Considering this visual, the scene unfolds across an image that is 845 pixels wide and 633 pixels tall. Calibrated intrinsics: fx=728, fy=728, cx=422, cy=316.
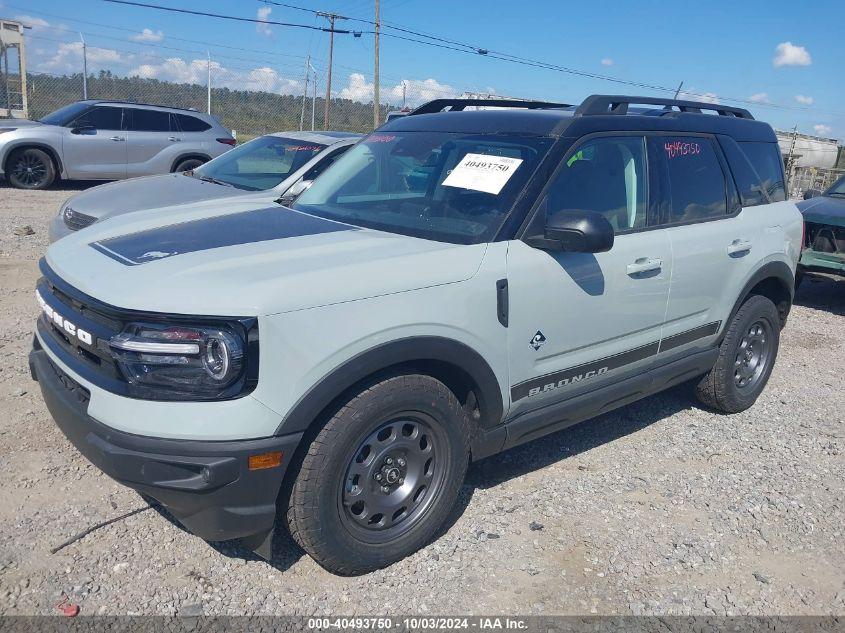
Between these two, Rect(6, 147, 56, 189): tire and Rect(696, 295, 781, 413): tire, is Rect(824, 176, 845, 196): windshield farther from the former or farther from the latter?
Rect(6, 147, 56, 189): tire

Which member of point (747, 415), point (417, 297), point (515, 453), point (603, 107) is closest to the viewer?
point (417, 297)

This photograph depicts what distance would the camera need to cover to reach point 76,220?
675 centimetres

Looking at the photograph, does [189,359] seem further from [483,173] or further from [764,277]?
[764,277]

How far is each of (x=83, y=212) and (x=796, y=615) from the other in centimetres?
642

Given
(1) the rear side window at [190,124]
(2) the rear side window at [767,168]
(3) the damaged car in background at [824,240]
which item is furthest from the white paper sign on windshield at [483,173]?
(1) the rear side window at [190,124]

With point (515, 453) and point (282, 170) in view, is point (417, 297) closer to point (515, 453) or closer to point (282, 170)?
point (515, 453)

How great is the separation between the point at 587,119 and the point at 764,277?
6.34ft

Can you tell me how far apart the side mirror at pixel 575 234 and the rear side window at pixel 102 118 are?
12.7 metres

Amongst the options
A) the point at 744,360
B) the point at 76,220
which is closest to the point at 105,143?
the point at 76,220

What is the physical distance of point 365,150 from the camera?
436 centimetres

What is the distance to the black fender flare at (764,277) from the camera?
4676 mm

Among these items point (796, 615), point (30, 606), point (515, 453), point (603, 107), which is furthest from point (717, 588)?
point (30, 606)

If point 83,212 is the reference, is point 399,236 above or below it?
above

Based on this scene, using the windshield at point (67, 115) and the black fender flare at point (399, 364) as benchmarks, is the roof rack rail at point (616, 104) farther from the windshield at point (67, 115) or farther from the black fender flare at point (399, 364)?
the windshield at point (67, 115)
